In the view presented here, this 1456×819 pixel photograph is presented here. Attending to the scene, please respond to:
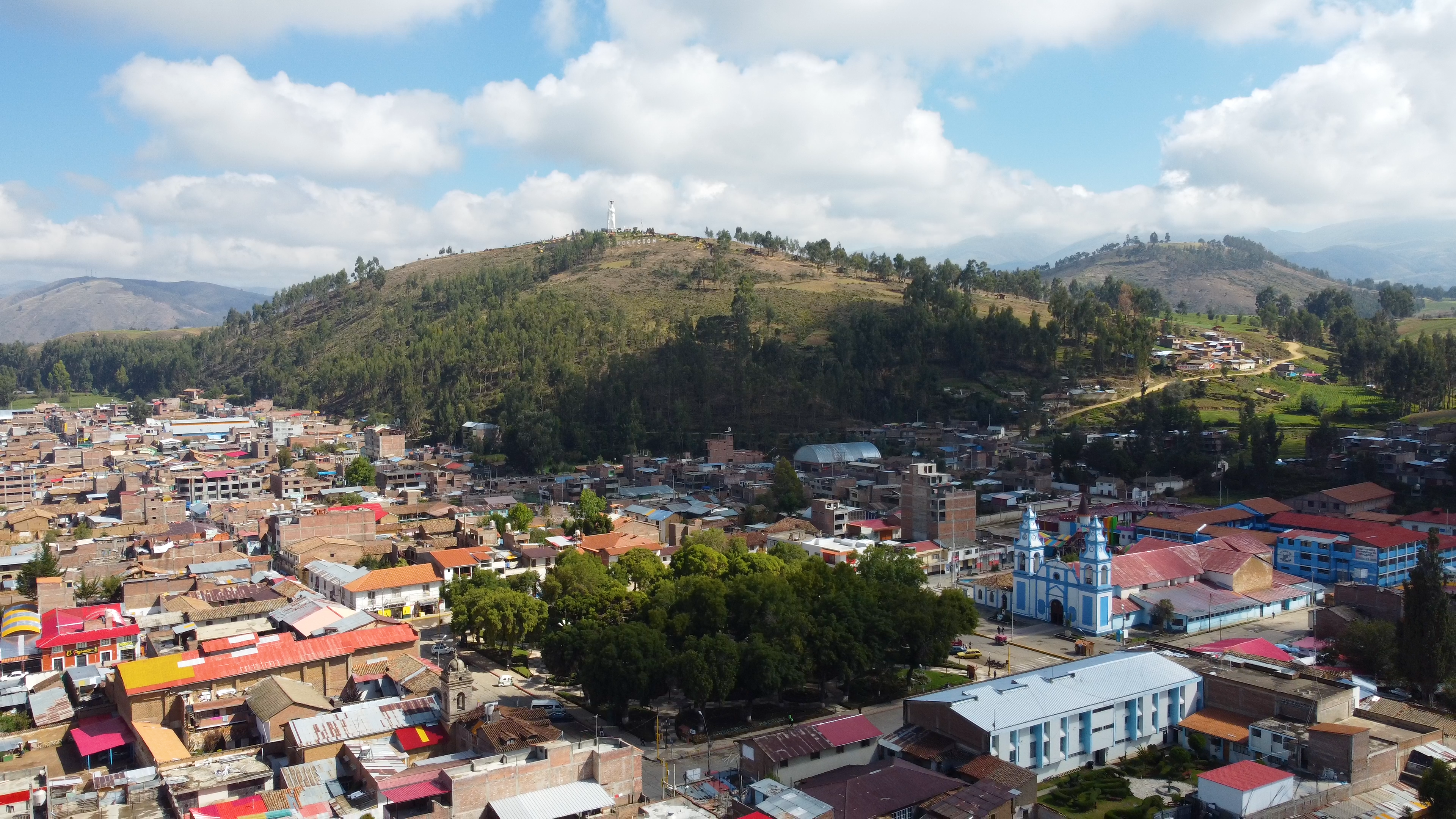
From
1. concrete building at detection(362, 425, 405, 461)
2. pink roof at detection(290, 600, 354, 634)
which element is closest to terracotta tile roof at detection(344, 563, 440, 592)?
pink roof at detection(290, 600, 354, 634)

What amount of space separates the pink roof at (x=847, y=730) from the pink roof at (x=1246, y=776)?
598cm

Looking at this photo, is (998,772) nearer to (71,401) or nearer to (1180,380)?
(1180,380)

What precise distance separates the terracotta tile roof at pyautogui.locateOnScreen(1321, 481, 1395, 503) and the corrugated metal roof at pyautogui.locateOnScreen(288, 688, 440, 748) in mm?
34531

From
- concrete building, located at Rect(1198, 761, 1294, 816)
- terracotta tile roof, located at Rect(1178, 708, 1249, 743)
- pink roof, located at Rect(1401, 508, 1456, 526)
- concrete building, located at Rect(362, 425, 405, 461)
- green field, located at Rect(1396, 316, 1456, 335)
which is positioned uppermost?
green field, located at Rect(1396, 316, 1456, 335)

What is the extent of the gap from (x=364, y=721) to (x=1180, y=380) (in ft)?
189

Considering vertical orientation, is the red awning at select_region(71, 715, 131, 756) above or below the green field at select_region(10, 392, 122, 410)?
below

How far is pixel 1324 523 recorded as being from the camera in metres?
35.6

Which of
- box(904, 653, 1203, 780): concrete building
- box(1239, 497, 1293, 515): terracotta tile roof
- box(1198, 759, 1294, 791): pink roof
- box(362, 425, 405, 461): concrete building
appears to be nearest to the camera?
box(1198, 759, 1294, 791): pink roof

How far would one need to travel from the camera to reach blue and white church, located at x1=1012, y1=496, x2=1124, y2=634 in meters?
28.5

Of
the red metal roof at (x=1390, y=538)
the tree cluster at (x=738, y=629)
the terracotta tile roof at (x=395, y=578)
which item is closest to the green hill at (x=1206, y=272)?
the red metal roof at (x=1390, y=538)

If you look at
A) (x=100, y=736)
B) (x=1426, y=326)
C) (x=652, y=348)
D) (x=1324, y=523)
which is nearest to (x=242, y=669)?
(x=100, y=736)

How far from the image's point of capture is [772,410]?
202 ft

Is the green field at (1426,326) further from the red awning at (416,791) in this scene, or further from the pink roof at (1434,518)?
the red awning at (416,791)

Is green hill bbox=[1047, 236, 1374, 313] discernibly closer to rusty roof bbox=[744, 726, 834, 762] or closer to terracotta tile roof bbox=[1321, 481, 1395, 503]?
terracotta tile roof bbox=[1321, 481, 1395, 503]
